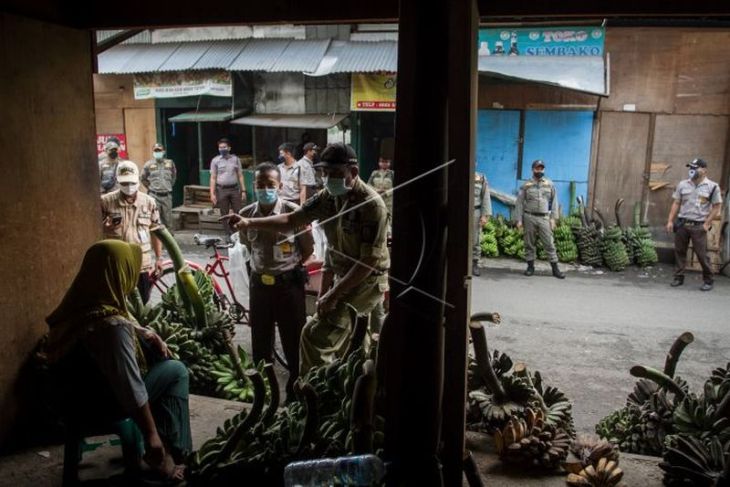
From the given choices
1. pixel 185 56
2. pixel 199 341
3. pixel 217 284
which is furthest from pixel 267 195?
pixel 185 56

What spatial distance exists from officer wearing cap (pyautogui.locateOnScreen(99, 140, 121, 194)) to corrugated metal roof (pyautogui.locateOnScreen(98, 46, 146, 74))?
12.5 ft

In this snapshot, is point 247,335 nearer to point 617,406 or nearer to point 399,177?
point 617,406

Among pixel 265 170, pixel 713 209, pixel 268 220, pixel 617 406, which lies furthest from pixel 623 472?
pixel 713 209

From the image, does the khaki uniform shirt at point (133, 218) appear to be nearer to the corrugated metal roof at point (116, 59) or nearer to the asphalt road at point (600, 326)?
the asphalt road at point (600, 326)

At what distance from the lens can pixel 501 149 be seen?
40.4ft

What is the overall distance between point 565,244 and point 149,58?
31.3 ft

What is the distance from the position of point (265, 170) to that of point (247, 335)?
2670 millimetres

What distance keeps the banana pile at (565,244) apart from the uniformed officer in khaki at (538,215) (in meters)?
0.73

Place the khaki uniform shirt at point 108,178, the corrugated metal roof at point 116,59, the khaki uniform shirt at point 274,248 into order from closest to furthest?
the khaki uniform shirt at point 274,248, the khaki uniform shirt at point 108,178, the corrugated metal roof at point 116,59

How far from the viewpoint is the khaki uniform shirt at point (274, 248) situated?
5.13 metres

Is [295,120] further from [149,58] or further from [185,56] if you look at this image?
[149,58]

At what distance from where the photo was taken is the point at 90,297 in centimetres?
301

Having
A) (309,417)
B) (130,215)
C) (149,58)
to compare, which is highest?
(149,58)

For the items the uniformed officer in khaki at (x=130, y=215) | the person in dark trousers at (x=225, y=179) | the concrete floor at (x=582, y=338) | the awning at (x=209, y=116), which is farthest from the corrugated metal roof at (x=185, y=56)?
the uniformed officer in khaki at (x=130, y=215)
